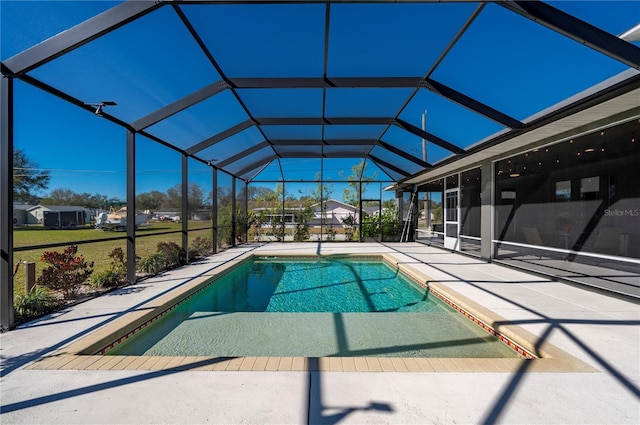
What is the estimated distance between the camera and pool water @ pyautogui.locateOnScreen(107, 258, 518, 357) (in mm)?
3330

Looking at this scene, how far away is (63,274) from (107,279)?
0.72 metres

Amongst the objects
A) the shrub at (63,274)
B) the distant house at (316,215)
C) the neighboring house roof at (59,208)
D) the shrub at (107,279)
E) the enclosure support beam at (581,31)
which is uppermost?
the enclosure support beam at (581,31)

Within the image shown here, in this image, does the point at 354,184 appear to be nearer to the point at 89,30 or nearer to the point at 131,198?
the point at 131,198

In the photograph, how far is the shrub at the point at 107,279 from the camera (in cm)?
499

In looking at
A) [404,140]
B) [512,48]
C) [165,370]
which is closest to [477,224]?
[404,140]

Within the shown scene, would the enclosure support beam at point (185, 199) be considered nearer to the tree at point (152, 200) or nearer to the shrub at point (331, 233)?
the tree at point (152, 200)

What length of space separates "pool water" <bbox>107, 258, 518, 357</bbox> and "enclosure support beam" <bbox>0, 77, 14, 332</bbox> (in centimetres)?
122

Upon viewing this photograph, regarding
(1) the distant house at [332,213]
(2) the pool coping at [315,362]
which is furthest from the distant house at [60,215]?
(1) the distant house at [332,213]

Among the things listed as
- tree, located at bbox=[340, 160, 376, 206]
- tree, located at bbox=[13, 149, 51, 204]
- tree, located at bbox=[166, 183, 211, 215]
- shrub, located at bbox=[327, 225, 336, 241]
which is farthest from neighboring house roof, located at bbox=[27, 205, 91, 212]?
tree, located at bbox=[340, 160, 376, 206]

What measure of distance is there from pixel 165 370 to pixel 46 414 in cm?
71

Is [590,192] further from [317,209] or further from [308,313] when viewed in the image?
[317,209]

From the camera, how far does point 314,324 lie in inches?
164

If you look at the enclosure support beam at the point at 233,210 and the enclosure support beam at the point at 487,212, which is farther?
the enclosure support beam at the point at 233,210

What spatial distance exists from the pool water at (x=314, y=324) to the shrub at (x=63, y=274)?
1.61m
